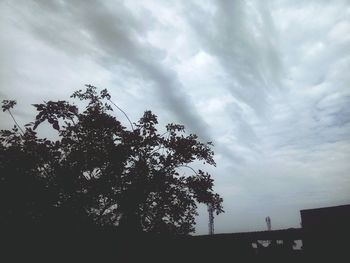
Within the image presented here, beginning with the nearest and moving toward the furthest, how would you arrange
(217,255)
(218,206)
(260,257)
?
(260,257) < (217,255) < (218,206)

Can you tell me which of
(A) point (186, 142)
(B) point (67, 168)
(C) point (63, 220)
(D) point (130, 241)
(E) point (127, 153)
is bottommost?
(D) point (130, 241)

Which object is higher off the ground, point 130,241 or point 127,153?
point 127,153

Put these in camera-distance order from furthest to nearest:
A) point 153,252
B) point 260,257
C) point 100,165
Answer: point 100,165
point 153,252
point 260,257

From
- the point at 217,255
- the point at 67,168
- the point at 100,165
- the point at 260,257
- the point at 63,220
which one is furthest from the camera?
the point at 100,165

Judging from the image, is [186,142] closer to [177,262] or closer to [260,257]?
[177,262]

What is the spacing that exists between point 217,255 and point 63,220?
5.17 metres

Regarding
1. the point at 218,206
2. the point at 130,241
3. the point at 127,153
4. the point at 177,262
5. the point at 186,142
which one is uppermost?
the point at 186,142

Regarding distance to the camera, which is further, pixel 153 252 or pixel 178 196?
pixel 178 196

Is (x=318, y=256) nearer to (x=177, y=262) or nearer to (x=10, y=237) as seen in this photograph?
(x=177, y=262)

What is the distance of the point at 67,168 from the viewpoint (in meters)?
10.9

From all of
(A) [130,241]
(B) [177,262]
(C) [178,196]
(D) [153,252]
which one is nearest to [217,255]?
(B) [177,262]

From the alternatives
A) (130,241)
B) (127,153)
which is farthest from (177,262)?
(127,153)

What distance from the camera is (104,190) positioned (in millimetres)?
11016

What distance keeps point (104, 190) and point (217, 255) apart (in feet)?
17.3
